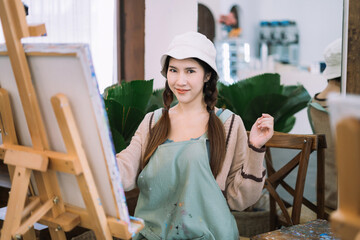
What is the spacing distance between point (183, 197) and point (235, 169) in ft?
0.70

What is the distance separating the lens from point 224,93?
280cm

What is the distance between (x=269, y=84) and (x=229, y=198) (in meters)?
1.38

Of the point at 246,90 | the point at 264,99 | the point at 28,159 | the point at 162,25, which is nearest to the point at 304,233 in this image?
the point at 28,159

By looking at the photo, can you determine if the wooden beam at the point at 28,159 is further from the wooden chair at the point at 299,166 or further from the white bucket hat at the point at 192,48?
the wooden chair at the point at 299,166

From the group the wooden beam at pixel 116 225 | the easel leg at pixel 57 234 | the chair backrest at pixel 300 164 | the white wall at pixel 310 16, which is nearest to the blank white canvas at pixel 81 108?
the wooden beam at pixel 116 225

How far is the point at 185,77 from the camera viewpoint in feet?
4.58

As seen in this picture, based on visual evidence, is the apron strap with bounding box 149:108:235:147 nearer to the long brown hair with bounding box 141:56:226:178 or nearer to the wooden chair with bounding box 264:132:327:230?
the long brown hair with bounding box 141:56:226:178

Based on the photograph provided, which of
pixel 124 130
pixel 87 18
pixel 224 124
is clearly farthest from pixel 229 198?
pixel 87 18

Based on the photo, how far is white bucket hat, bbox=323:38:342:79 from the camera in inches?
85.9

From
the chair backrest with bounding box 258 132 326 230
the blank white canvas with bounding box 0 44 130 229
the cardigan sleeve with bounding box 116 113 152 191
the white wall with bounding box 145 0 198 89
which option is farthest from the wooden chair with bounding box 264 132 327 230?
the white wall with bounding box 145 0 198 89

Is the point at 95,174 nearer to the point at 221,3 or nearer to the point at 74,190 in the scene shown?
the point at 74,190

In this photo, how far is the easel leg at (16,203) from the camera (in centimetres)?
106

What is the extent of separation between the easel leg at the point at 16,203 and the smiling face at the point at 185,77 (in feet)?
1.88

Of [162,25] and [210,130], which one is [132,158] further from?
[162,25]
